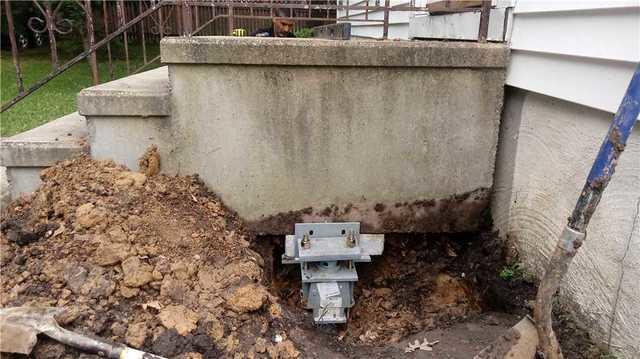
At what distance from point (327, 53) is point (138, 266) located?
62.5 inches

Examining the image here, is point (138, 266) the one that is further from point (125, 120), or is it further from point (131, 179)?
point (125, 120)

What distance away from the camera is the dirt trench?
7.39 feet

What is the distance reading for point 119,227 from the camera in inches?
102

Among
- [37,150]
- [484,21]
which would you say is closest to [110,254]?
[37,150]

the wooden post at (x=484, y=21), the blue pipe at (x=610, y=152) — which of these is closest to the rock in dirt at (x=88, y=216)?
the blue pipe at (x=610, y=152)

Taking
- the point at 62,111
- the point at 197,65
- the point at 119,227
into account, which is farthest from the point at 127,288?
the point at 62,111

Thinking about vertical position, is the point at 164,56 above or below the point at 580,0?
below

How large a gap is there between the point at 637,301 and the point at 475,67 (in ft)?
5.23

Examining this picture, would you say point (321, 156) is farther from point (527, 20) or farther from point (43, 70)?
point (43, 70)

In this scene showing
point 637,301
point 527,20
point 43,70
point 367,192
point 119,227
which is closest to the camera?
point 637,301

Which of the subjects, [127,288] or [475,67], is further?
[475,67]

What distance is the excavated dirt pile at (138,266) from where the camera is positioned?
87.3 inches

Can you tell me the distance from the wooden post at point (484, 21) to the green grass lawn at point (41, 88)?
17.1 feet

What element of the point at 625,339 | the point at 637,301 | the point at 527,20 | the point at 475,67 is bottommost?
the point at 625,339
